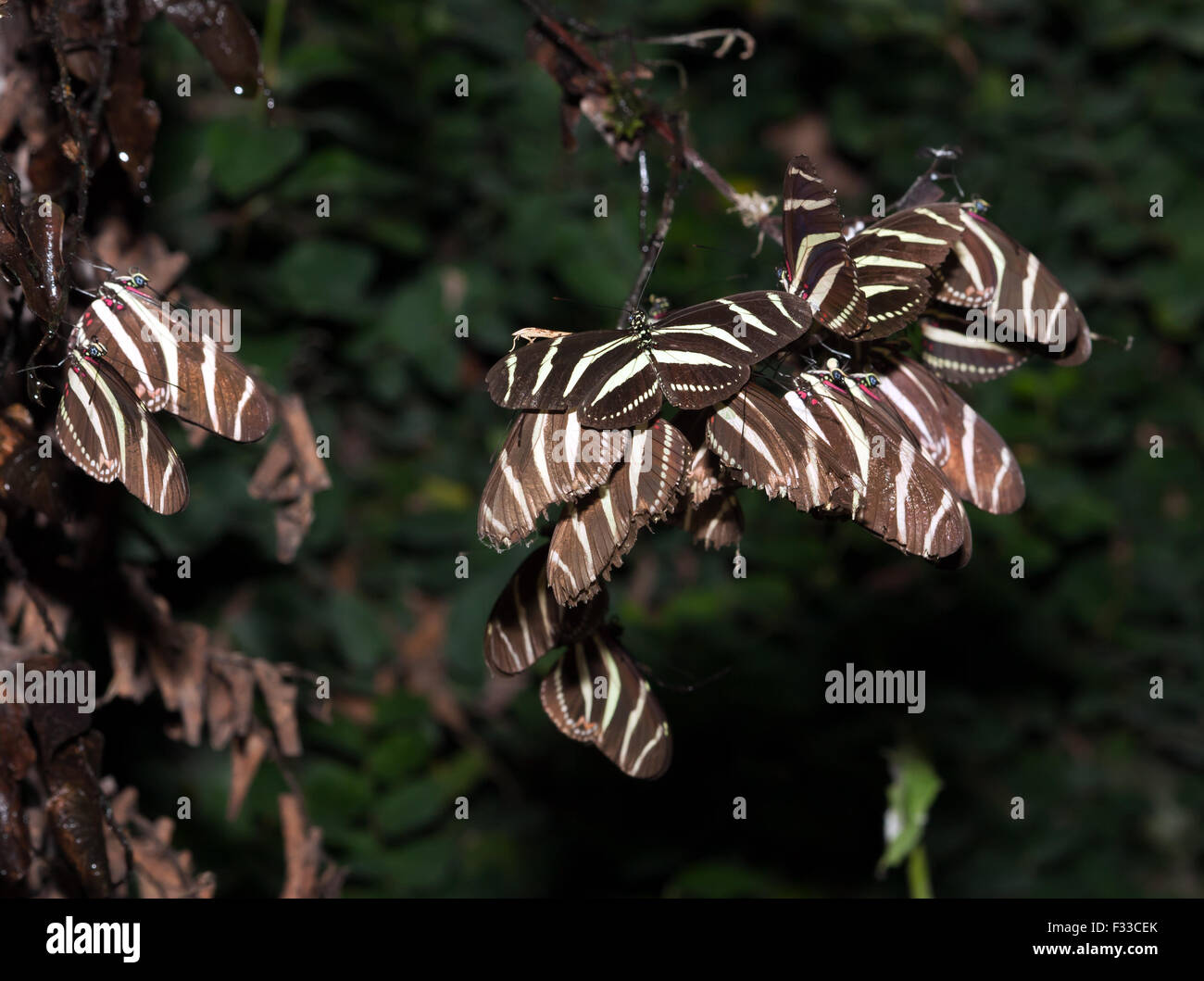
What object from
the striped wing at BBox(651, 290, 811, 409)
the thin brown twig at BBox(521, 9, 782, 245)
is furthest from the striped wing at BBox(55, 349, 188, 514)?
the thin brown twig at BBox(521, 9, 782, 245)

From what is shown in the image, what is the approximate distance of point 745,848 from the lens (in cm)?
169

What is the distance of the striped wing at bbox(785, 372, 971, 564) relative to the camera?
56 centimetres

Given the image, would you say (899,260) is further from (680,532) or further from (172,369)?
(680,532)

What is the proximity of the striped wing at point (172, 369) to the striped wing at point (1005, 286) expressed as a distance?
18.6 inches

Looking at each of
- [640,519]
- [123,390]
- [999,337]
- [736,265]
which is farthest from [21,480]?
[736,265]

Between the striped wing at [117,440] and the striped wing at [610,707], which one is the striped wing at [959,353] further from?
the striped wing at [117,440]

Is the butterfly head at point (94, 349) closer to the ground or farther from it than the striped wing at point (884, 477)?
farther from it

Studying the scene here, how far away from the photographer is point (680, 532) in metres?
1.90

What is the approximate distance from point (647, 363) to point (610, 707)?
12.6 inches

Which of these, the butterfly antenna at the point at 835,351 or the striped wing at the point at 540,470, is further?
the butterfly antenna at the point at 835,351

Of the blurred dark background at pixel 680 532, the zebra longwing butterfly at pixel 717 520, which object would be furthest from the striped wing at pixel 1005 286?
the blurred dark background at pixel 680 532

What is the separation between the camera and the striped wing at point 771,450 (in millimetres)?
536

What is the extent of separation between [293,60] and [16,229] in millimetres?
1151

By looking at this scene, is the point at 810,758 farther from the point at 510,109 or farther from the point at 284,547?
the point at 510,109
